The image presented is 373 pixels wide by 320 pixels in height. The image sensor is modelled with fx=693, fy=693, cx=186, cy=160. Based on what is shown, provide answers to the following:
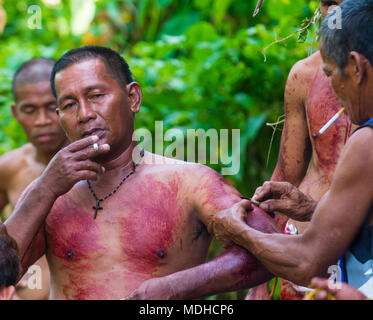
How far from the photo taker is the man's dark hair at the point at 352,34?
88.0 inches

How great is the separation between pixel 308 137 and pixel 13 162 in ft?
7.79

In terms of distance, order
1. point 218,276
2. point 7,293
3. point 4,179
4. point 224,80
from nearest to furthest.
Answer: point 7,293 < point 218,276 < point 4,179 < point 224,80

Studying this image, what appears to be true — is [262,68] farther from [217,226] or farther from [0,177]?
[217,226]

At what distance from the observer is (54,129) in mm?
4621

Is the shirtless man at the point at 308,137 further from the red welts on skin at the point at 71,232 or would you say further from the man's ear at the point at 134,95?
the red welts on skin at the point at 71,232

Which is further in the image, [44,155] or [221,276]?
[44,155]

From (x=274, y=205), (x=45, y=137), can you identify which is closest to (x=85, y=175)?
(x=274, y=205)

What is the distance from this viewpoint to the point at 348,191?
88.6 inches

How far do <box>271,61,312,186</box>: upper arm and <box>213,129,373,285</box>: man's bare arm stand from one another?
948 mm

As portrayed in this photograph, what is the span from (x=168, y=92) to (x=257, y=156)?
3.50ft

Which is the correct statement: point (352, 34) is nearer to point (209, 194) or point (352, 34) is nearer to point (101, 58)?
point (209, 194)

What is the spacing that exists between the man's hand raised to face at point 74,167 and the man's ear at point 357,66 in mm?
1122

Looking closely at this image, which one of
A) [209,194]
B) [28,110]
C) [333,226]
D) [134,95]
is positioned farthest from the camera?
[28,110]

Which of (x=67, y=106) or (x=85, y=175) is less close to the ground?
(x=67, y=106)
